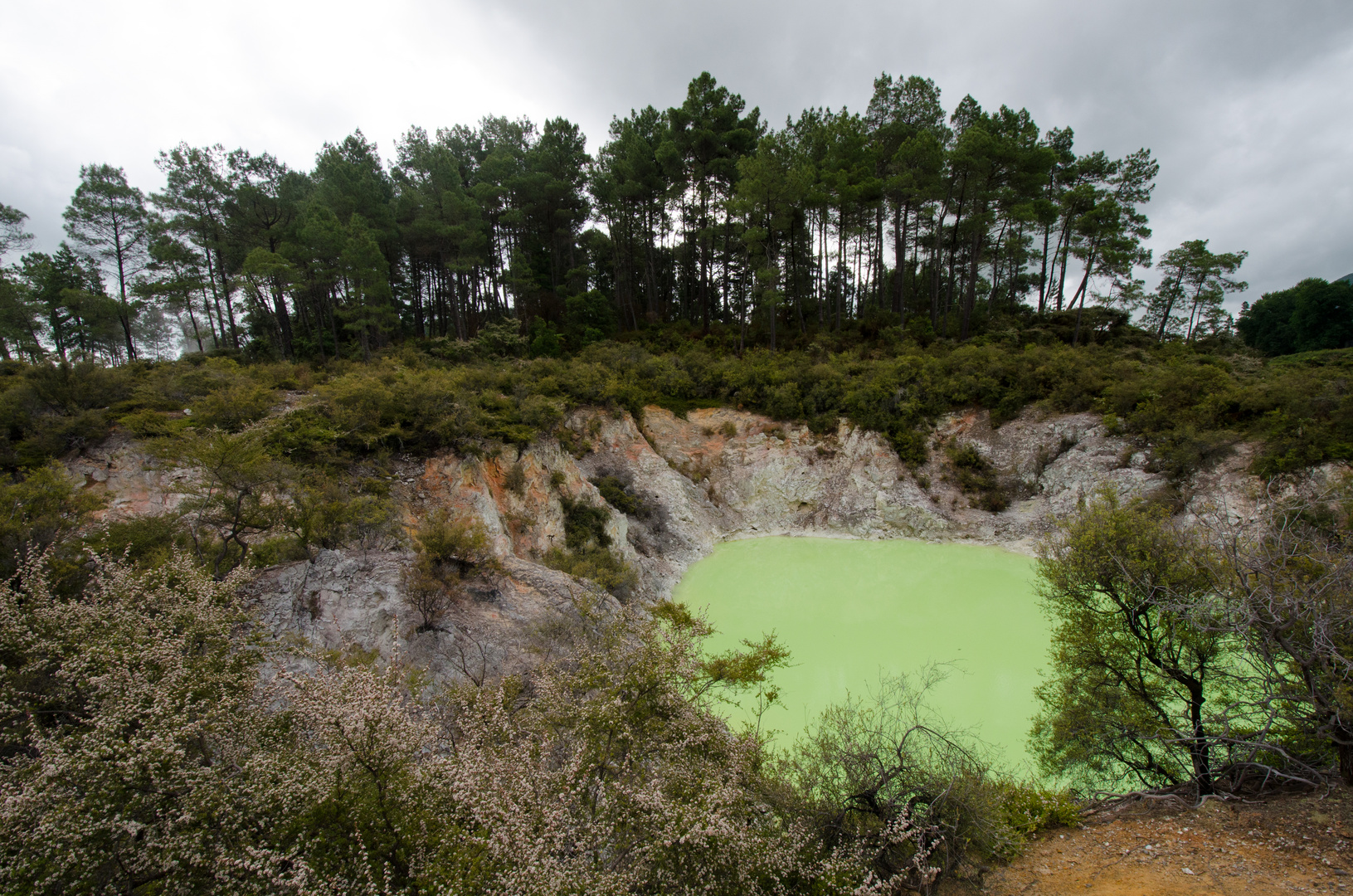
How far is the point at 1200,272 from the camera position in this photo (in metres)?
27.8

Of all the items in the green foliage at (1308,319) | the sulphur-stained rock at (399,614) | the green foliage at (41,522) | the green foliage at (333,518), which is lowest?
the sulphur-stained rock at (399,614)

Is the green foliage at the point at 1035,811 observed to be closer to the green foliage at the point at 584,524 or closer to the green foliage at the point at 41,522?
the green foliage at the point at 584,524

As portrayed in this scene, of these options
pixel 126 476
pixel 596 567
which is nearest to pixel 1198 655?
pixel 596 567

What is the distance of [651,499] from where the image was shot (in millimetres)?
19156

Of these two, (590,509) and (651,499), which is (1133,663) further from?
(651,499)

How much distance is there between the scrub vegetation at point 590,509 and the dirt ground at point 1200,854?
1.25 ft

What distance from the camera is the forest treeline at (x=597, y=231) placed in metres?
23.0

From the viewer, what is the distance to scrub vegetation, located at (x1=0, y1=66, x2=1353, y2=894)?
4379mm

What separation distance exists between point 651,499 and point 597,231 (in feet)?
67.8

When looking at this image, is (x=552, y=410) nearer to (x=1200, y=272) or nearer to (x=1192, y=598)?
(x=1192, y=598)

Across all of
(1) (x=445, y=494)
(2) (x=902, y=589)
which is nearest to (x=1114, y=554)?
(2) (x=902, y=589)

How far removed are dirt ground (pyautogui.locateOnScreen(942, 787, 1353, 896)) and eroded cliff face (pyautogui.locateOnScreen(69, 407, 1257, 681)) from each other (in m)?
5.88

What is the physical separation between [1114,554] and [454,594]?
40.7 feet

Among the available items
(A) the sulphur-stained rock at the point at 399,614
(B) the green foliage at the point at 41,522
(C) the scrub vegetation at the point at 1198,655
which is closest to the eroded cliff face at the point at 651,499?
(A) the sulphur-stained rock at the point at 399,614
